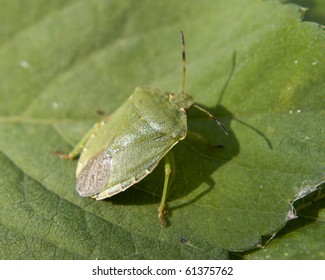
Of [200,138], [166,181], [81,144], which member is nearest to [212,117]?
[200,138]

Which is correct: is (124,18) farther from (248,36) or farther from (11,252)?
(11,252)

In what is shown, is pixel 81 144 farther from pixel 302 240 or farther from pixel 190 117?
pixel 302 240

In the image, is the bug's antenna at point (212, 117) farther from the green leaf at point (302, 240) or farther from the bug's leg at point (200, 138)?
the green leaf at point (302, 240)

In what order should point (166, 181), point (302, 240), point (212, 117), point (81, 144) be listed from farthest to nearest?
point (81, 144) → point (212, 117) → point (166, 181) → point (302, 240)

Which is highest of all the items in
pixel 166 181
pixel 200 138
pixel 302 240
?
pixel 200 138

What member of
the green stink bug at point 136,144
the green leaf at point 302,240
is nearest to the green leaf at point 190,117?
the green leaf at point 302,240

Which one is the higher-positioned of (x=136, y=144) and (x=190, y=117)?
(x=136, y=144)

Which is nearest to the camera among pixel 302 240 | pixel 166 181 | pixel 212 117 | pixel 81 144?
pixel 302 240
